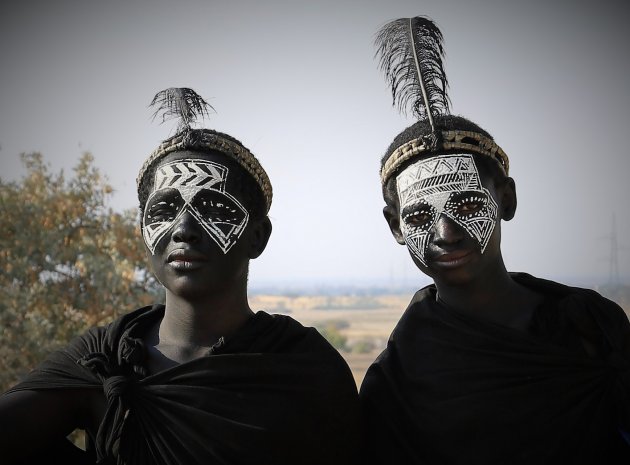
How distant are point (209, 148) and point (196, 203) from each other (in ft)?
0.92

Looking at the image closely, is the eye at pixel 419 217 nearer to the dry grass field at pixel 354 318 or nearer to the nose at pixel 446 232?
the nose at pixel 446 232

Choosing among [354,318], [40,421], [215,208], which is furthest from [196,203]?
[354,318]

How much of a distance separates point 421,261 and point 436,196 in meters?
0.32

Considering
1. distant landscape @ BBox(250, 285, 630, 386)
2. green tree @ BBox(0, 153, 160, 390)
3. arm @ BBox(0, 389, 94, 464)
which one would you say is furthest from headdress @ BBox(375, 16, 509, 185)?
distant landscape @ BBox(250, 285, 630, 386)

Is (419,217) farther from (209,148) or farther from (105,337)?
(105,337)

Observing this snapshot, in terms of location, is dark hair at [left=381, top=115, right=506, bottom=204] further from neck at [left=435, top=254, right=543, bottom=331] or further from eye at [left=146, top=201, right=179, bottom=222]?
eye at [left=146, top=201, right=179, bottom=222]

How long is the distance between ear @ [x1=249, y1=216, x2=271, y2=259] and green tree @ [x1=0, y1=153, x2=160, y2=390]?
2740mm

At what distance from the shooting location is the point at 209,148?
9.96 ft

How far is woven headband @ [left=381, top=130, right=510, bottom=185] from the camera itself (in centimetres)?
311

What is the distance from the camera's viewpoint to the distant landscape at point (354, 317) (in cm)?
1734

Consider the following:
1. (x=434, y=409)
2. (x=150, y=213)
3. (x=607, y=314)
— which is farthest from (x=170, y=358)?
(x=607, y=314)

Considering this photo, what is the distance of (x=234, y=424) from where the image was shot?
267 cm

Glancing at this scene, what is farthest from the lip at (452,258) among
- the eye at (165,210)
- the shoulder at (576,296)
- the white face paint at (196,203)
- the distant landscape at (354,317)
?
the distant landscape at (354,317)

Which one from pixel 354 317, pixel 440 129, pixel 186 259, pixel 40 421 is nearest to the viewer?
pixel 40 421
